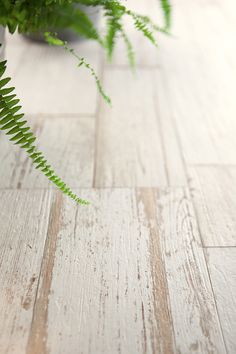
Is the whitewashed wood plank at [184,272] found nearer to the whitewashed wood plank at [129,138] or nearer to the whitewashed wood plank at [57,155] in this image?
the whitewashed wood plank at [129,138]

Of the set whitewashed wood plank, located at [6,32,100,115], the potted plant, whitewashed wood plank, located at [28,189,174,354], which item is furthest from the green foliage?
whitewashed wood plank, located at [6,32,100,115]

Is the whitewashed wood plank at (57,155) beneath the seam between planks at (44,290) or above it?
beneath

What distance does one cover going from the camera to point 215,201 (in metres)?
1.09

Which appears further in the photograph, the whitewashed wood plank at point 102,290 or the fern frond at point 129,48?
the fern frond at point 129,48

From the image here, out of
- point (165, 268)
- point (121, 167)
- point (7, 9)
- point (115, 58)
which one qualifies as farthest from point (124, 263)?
point (115, 58)

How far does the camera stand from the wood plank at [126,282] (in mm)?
754

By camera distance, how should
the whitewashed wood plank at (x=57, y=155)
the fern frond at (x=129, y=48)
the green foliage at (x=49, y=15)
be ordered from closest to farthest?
the green foliage at (x=49, y=15) < the fern frond at (x=129, y=48) < the whitewashed wood plank at (x=57, y=155)

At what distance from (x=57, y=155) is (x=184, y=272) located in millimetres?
521

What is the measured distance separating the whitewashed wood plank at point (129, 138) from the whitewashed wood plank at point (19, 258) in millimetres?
181

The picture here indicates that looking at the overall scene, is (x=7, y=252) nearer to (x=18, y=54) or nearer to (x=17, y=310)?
(x=17, y=310)

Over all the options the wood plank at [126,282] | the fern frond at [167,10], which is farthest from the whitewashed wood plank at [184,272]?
the fern frond at [167,10]

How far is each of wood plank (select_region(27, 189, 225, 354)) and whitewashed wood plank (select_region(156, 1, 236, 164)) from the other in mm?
282

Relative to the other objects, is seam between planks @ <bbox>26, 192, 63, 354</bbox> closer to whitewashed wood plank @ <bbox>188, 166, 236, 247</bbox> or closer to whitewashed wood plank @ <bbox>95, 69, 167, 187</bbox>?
whitewashed wood plank @ <bbox>95, 69, 167, 187</bbox>

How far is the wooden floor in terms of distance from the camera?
777 millimetres
